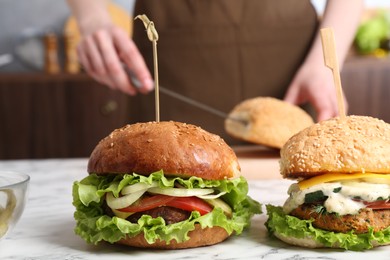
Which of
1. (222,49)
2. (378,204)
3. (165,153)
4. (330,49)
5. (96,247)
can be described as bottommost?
(96,247)

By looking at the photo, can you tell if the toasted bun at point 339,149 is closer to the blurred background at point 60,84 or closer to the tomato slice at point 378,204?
the tomato slice at point 378,204

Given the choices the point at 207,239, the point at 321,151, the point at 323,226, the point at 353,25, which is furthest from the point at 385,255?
the point at 353,25

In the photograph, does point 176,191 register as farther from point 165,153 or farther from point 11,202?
point 11,202

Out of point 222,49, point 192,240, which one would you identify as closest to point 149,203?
point 192,240

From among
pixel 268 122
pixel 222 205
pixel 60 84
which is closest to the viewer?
pixel 222 205

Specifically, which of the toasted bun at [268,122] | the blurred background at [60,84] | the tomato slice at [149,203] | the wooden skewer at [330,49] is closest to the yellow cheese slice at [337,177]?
the wooden skewer at [330,49]

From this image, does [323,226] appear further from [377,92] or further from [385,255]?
[377,92]

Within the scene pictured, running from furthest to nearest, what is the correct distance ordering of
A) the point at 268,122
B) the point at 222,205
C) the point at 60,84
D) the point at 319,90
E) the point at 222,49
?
the point at 60,84 < the point at 222,49 < the point at 319,90 < the point at 268,122 < the point at 222,205

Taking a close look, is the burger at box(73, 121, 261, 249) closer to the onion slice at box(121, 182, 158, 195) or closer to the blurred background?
the onion slice at box(121, 182, 158, 195)
